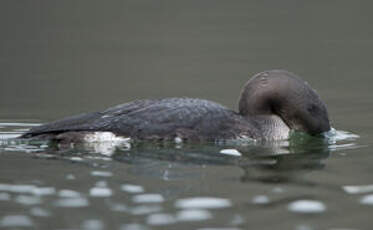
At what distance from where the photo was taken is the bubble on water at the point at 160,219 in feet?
16.1

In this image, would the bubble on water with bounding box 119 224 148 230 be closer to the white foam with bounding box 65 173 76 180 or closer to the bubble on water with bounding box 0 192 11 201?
the bubble on water with bounding box 0 192 11 201

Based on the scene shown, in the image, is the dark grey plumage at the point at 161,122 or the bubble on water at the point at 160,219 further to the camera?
the dark grey plumage at the point at 161,122

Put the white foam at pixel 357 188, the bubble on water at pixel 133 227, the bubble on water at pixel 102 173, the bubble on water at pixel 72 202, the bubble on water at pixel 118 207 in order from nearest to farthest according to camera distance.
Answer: the bubble on water at pixel 133 227, the bubble on water at pixel 118 207, the bubble on water at pixel 72 202, the white foam at pixel 357 188, the bubble on water at pixel 102 173

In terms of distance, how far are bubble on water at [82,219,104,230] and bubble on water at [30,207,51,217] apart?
295 mm

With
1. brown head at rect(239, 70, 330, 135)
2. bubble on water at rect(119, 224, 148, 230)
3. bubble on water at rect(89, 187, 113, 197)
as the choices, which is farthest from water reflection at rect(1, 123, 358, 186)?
bubble on water at rect(119, 224, 148, 230)

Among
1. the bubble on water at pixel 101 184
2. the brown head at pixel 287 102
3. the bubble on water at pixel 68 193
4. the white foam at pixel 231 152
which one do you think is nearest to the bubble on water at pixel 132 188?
the bubble on water at pixel 101 184

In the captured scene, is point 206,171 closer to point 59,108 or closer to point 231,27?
point 59,108

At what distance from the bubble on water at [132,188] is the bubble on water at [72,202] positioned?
35 centimetres

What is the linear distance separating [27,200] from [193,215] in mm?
1113

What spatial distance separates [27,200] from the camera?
5.38 metres

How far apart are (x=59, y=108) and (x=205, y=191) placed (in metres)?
4.46

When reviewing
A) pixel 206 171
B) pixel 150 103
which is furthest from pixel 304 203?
pixel 150 103

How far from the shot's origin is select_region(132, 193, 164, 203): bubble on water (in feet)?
17.6

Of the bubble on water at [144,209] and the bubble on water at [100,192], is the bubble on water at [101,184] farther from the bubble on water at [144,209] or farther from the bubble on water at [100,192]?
the bubble on water at [144,209]
